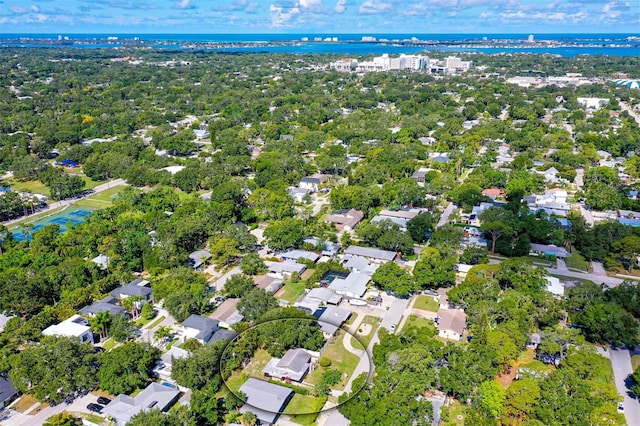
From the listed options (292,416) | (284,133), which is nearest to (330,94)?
(284,133)

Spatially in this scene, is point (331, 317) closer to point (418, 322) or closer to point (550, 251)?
point (418, 322)

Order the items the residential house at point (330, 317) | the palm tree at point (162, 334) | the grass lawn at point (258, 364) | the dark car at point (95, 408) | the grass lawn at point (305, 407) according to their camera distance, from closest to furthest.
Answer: the grass lawn at point (305, 407) → the dark car at point (95, 408) → the grass lawn at point (258, 364) → the palm tree at point (162, 334) → the residential house at point (330, 317)

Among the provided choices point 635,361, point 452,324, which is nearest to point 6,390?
point 452,324

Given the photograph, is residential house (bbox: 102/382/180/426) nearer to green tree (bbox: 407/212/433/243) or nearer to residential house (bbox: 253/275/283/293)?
residential house (bbox: 253/275/283/293)

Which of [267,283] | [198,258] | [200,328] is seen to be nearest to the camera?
[200,328]

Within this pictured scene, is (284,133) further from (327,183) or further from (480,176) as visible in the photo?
(480,176)

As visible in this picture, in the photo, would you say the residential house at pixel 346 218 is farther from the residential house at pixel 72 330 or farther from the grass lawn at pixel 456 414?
the residential house at pixel 72 330

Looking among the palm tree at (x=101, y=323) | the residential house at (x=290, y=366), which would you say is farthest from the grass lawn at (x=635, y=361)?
the palm tree at (x=101, y=323)
